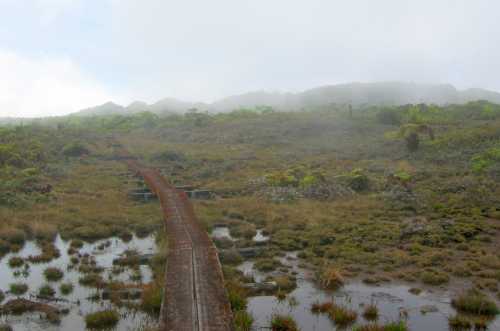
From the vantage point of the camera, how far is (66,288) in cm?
1137

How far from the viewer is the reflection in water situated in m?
9.43

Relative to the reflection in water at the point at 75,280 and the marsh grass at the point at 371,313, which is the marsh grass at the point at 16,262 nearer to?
the reflection in water at the point at 75,280

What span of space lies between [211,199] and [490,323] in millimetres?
16348

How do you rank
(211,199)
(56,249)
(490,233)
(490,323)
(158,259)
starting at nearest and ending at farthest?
(490,323), (158,259), (56,249), (490,233), (211,199)

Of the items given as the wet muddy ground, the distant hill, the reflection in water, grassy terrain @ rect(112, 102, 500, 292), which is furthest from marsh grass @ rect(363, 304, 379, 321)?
the distant hill

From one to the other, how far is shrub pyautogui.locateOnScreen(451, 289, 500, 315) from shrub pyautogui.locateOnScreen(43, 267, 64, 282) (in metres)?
11.1

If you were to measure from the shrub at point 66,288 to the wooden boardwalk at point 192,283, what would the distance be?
2732 millimetres

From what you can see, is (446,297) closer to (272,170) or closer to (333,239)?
(333,239)

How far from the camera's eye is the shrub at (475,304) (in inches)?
392

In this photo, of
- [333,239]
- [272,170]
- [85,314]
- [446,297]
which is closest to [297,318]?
[446,297]

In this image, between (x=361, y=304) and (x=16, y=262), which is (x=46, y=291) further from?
(x=361, y=304)

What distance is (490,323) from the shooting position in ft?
31.1

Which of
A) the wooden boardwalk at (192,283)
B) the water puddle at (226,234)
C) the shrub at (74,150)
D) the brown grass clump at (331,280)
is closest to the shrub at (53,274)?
the wooden boardwalk at (192,283)

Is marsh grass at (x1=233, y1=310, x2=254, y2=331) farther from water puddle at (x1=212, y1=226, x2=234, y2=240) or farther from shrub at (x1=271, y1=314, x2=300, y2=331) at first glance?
water puddle at (x1=212, y1=226, x2=234, y2=240)
